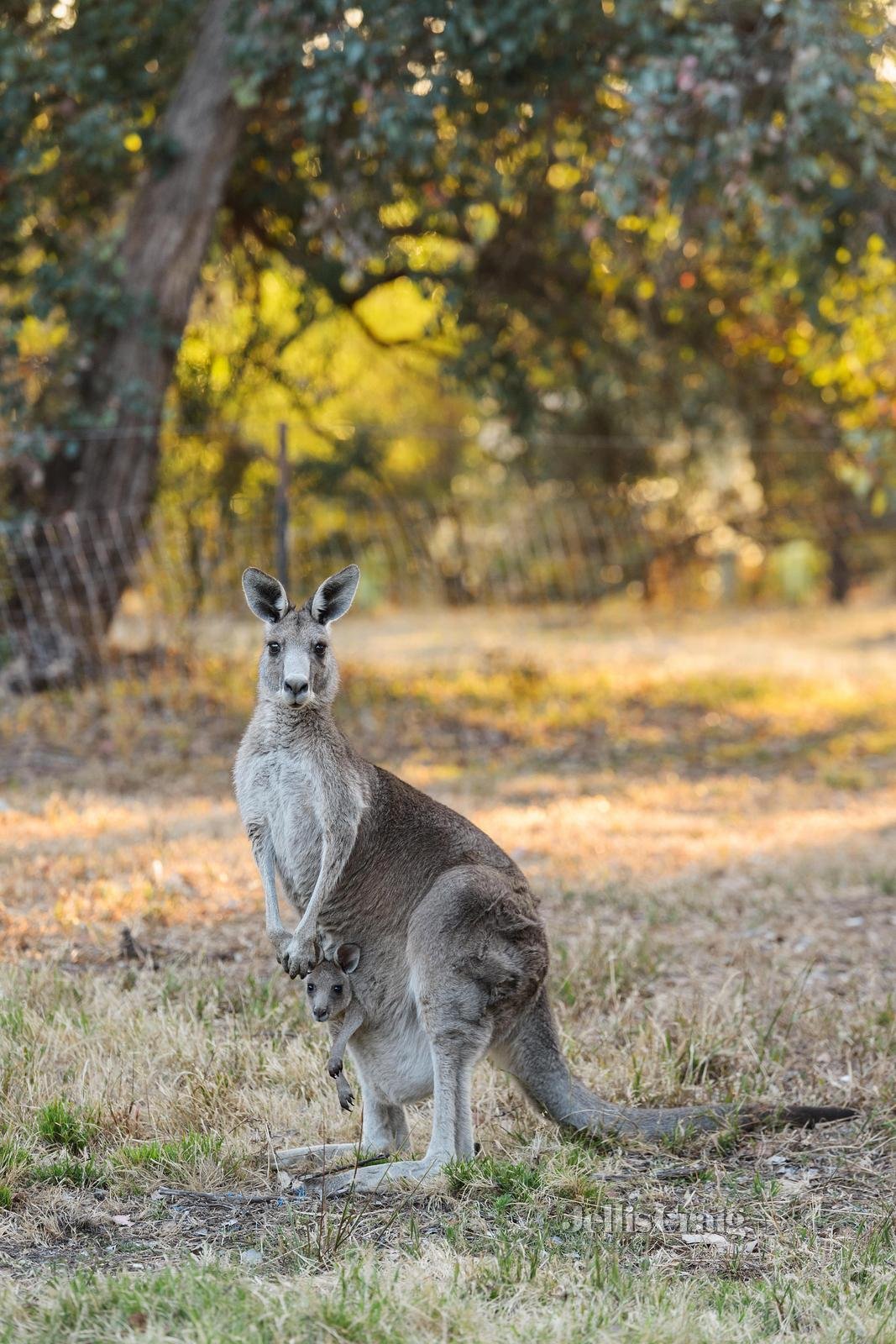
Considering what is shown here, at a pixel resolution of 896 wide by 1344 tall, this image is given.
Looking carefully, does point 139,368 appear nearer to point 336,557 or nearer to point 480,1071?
point 336,557

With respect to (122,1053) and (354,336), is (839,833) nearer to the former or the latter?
(122,1053)

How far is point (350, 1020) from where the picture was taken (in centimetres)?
383

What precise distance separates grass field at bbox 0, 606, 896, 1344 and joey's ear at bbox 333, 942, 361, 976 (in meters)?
0.54

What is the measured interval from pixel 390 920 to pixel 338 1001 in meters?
0.25

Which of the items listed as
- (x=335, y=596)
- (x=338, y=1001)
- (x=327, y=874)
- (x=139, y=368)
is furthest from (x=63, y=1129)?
(x=139, y=368)

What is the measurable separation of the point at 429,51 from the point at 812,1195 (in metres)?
7.36

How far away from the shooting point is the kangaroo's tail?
12.8 feet

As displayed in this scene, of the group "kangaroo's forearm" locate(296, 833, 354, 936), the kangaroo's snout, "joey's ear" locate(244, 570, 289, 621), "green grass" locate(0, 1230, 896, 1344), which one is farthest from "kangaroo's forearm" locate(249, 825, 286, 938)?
"green grass" locate(0, 1230, 896, 1344)

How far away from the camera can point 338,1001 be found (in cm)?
379

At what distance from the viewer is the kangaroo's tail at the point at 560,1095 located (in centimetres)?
389

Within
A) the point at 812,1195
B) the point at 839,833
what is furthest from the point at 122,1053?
the point at 839,833

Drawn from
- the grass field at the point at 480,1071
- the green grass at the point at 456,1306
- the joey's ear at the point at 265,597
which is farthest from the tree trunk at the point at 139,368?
the green grass at the point at 456,1306

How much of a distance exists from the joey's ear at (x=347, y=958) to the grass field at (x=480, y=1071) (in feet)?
1.78

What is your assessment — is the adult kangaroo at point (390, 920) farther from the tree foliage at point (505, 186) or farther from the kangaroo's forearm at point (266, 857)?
the tree foliage at point (505, 186)
